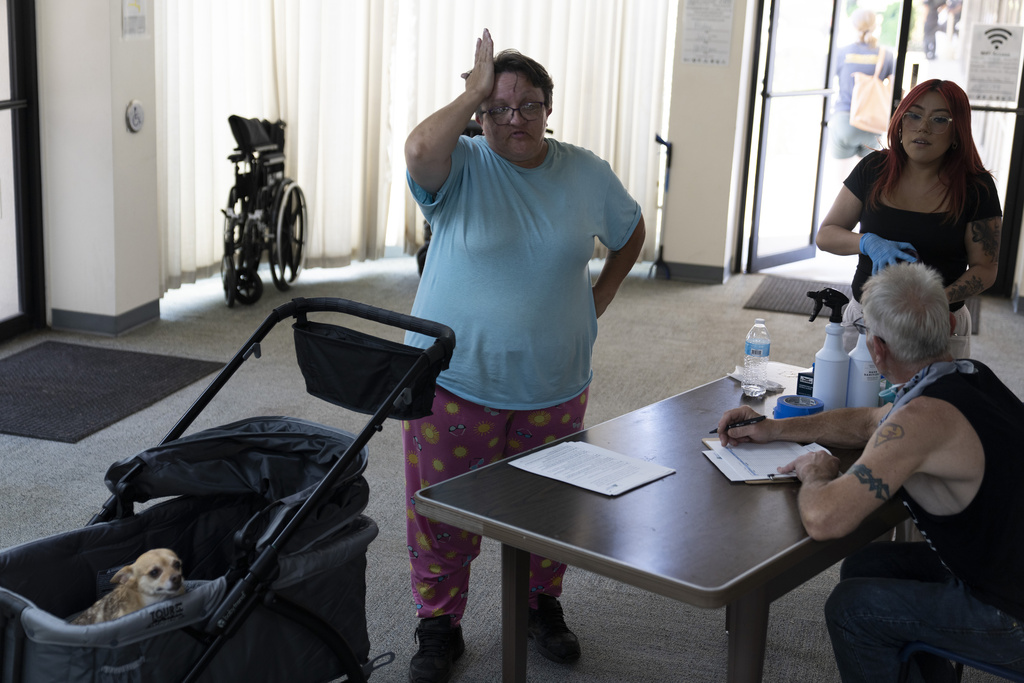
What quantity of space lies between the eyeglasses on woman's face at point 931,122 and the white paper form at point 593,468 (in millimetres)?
1429

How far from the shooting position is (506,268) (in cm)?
229

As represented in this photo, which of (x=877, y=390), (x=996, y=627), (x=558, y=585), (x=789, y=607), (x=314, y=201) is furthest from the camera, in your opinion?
(x=314, y=201)

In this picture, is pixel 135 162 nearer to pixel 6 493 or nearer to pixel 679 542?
pixel 6 493

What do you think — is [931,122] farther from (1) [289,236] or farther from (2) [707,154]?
(1) [289,236]

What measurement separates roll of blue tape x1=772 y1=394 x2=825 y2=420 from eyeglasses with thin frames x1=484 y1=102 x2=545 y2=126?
0.85 m

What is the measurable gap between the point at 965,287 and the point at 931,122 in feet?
1.53

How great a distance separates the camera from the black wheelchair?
5613 mm

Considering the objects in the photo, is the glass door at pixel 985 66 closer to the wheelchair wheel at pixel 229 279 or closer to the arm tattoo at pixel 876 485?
the wheelchair wheel at pixel 229 279

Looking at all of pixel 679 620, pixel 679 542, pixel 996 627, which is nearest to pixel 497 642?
pixel 679 620

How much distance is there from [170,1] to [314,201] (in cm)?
149

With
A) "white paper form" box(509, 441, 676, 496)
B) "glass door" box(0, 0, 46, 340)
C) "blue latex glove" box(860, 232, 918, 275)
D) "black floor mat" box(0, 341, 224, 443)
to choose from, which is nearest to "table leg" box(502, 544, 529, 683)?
"white paper form" box(509, 441, 676, 496)

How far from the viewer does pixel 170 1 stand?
564 centimetres

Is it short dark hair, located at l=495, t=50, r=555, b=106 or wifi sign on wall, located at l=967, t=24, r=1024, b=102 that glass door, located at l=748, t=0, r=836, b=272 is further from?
short dark hair, located at l=495, t=50, r=555, b=106

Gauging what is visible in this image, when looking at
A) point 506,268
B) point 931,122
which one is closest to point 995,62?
point 931,122
